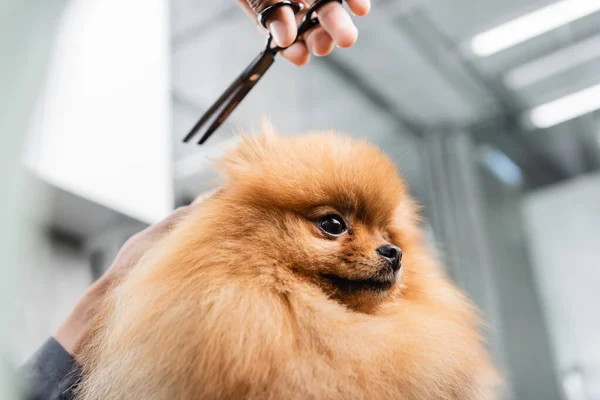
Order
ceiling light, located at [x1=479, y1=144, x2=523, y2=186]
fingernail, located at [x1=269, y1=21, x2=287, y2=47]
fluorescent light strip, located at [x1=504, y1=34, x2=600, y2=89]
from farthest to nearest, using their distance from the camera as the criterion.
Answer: ceiling light, located at [x1=479, y1=144, x2=523, y2=186] < fluorescent light strip, located at [x1=504, y1=34, x2=600, y2=89] < fingernail, located at [x1=269, y1=21, x2=287, y2=47]

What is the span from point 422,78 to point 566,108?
0.48 meters

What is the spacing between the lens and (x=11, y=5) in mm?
342

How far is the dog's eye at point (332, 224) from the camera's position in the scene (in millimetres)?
592

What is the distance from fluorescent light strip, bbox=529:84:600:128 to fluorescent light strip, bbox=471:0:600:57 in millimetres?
247

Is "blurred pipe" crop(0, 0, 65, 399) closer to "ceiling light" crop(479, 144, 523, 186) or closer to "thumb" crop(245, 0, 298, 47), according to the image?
"thumb" crop(245, 0, 298, 47)

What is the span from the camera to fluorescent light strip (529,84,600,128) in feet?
5.68


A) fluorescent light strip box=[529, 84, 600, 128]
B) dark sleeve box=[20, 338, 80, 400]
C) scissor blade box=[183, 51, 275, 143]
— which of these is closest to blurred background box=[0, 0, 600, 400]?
fluorescent light strip box=[529, 84, 600, 128]

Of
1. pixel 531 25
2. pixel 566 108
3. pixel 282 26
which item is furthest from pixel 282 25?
pixel 566 108

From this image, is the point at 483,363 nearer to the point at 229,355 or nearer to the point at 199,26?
the point at 229,355

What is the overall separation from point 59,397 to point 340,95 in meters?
1.42

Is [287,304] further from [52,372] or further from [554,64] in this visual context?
[554,64]

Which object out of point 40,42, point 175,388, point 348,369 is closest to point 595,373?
point 348,369

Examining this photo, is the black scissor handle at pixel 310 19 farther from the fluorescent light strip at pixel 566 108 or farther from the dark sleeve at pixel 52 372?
the fluorescent light strip at pixel 566 108

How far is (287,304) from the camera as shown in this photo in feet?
1.75
